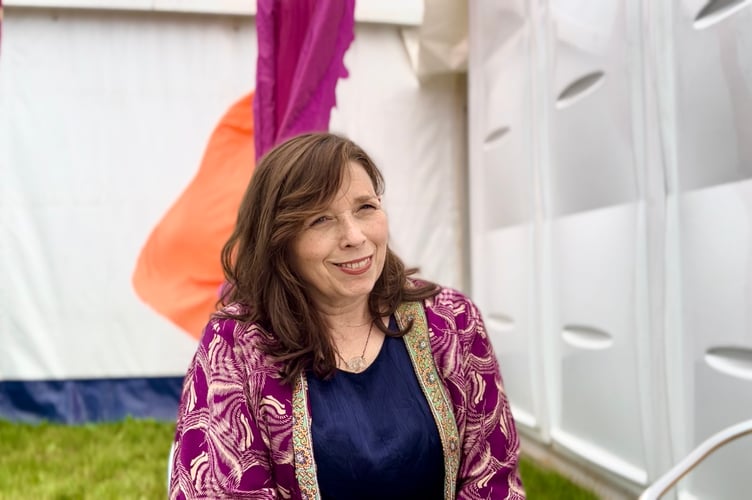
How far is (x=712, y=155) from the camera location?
5.07 ft

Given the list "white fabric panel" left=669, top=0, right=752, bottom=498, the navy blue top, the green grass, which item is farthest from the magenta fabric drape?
the green grass

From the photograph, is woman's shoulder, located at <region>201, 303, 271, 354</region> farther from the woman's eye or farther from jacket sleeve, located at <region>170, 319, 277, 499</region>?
the woman's eye

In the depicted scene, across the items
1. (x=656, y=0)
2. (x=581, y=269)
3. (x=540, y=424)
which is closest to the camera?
(x=656, y=0)

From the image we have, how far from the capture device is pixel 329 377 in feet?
4.09

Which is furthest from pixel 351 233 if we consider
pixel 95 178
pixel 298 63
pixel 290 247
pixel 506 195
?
pixel 95 178

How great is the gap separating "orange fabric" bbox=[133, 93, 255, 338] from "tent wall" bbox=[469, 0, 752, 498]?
Result: 1457 millimetres

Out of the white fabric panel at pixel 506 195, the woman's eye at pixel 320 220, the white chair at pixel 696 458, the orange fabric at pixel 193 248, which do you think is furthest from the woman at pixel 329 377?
the orange fabric at pixel 193 248

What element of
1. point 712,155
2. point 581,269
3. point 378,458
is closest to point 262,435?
point 378,458

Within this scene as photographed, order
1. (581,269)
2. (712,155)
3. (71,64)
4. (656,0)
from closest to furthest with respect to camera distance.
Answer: (712,155) < (656,0) < (581,269) < (71,64)

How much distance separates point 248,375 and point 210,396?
8 centimetres

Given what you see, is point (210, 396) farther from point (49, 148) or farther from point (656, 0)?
point (49, 148)

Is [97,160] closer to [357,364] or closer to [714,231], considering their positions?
[357,364]

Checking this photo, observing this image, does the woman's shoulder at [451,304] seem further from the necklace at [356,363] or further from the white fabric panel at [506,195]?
the white fabric panel at [506,195]

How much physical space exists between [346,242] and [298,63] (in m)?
1.24
